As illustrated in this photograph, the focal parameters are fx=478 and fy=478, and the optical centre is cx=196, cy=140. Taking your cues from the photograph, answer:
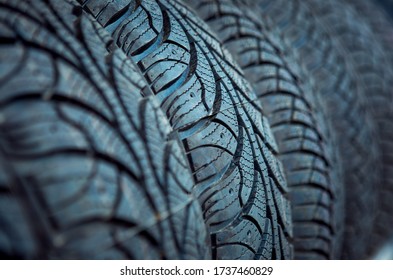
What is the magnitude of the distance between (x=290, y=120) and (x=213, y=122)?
28cm

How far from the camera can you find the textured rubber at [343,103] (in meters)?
1.25

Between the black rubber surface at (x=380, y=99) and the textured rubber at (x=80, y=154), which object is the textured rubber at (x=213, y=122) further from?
the black rubber surface at (x=380, y=99)

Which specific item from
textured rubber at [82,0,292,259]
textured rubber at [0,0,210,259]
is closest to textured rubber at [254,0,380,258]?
textured rubber at [82,0,292,259]

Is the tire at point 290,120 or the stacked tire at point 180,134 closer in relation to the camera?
the stacked tire at point 180,134

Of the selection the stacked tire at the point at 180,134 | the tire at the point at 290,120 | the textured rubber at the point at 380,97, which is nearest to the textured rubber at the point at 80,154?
the stacked tire at the point at 180,134

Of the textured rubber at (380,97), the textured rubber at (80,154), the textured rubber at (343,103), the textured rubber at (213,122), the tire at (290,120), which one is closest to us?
the textured rubber at (80,154)

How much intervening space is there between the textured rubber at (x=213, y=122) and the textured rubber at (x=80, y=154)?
59mm

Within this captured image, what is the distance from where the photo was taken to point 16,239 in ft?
1.73

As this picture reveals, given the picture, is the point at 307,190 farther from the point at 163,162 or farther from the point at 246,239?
the point at 163,162

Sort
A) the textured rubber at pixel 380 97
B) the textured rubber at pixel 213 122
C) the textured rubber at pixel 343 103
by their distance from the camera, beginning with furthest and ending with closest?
the textured rubber at pixel 380 97
the textured rubber at pixel 343 103
the textured rubber at pixel 213 122

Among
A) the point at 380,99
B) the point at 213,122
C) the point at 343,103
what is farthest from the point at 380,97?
the point at 213,122

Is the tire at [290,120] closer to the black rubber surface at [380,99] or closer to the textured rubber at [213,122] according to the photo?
the textured rubber at [213,122]
